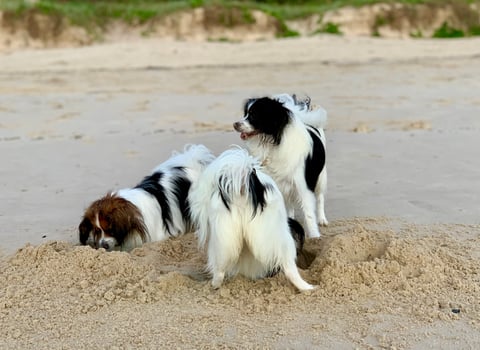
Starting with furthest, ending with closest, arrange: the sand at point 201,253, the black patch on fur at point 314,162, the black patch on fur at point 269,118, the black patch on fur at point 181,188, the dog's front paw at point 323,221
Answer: the black patch on fur at point 181,188 → the dog's front paw at point 323,221 → the black patch on fur at point 314,162 → the black patch on fur at point 269,118 → the sand at point 201,253

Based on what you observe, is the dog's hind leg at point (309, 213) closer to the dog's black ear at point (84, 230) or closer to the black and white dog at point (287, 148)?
the black and white dog at point (287, 148)

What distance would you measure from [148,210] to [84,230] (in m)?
0.55

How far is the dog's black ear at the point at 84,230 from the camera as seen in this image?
5.24 metres

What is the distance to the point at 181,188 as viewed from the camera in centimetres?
593

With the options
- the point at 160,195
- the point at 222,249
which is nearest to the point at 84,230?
the point at 160,195

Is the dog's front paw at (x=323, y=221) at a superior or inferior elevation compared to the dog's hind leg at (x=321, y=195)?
inferior

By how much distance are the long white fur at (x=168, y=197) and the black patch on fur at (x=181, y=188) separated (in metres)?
0.03

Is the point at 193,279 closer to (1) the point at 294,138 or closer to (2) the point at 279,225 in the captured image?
(2) the point at 279,225

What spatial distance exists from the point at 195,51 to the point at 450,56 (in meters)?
6.97

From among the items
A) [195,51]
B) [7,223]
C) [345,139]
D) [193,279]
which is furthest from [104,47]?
[193,279]

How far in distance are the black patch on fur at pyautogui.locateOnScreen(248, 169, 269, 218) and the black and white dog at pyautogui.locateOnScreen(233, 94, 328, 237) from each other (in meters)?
1.22

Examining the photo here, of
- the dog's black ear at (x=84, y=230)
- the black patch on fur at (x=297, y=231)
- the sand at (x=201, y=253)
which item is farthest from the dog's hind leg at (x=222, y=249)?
the dog's black ear at (x=84, y=230)

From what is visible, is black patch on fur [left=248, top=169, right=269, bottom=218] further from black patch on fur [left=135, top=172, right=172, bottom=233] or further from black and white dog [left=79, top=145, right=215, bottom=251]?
black patch on fur [left=135, top=172, right=172, bottom=233]

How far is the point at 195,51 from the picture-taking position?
19.1 metres
